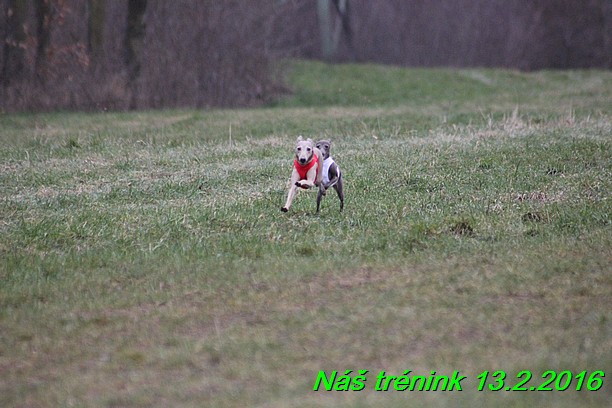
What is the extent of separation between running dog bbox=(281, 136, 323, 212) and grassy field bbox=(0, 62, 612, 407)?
0.58 m

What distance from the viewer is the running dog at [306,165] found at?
8320mm

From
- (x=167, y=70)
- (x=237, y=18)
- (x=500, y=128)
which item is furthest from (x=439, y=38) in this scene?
(x=500, y=128)

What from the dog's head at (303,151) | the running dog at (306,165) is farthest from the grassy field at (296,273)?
the dog's head at (303,151)

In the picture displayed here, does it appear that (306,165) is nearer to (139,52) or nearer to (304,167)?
(304,167)

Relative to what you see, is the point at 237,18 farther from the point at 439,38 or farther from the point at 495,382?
the point at 495,382

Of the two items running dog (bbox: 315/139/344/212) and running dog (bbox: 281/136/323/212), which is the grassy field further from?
running dog (bbox: 281/136/323/212)

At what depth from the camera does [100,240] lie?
355 inches

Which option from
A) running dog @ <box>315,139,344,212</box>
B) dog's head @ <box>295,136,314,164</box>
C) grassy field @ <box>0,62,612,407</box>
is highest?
dog's head @ <box>295,136,314,164</box>

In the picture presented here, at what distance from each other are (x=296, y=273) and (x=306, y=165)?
1193mm

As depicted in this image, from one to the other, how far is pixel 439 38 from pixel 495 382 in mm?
42640

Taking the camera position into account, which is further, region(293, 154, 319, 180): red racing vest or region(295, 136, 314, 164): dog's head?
region(293, 154, 319, 180): red racing vest

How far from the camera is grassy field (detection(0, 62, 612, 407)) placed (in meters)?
5.60

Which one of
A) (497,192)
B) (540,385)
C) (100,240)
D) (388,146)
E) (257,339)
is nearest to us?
(540,385)

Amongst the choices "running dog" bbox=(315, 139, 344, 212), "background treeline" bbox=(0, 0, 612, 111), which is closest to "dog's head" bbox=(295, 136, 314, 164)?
"running dog" bbox=(315, 139, 344, 212)
